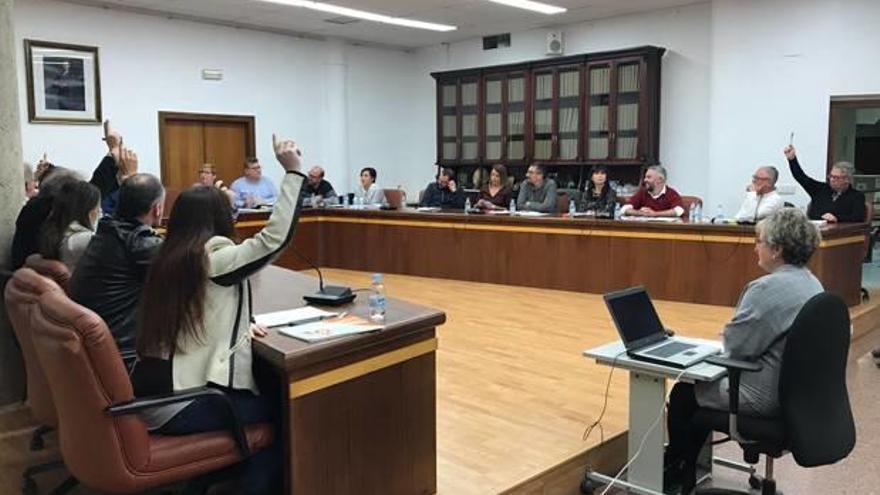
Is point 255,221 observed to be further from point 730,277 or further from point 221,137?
point 730,277

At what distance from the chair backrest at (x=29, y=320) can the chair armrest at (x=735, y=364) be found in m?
2.22

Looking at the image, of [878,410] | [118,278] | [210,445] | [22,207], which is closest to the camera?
[210,445]

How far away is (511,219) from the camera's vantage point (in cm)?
744

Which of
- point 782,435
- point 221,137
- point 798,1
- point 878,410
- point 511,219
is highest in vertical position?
point 798,1

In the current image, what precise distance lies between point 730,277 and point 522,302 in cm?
177

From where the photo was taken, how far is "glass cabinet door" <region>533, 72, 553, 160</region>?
9906 mm

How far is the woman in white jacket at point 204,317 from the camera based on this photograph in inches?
90.1

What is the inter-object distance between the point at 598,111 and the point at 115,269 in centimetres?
776

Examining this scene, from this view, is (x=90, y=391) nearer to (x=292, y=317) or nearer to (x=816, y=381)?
(x=292, y=317)

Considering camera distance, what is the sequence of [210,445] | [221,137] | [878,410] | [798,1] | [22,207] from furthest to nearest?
[221,137], [798,1], [878,410], [22,207], [210,445]

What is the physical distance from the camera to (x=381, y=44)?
11578mm

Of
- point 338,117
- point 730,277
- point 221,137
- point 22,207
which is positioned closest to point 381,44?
point 338,117

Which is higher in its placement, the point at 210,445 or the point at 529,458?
the point at 210,445

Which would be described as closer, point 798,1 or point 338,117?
point 798,1
